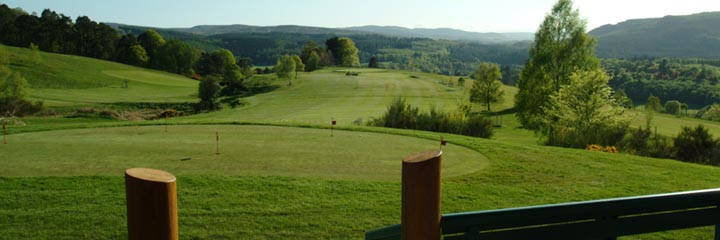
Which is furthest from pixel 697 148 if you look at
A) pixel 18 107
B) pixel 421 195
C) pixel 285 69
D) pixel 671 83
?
pixel 671 83

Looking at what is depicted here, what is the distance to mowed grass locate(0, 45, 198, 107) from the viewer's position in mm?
55656

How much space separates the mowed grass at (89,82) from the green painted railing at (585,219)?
5241 cm

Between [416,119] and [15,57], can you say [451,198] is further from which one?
[15,57]

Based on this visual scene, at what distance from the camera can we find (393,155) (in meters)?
11.4

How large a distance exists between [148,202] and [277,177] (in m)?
7.23

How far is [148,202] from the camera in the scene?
5.62 feet

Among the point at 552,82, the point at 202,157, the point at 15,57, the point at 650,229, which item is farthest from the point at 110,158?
the point at 15,57

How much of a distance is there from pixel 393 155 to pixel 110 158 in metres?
5.91

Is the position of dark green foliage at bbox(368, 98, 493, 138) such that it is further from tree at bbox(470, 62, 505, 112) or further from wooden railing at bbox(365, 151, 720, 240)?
tree at bbox(470, 62, 505, 112)

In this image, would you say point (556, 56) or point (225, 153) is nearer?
point (225, 153)

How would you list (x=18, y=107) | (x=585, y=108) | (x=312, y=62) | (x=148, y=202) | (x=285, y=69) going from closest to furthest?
(x=148, y=202) < (x=585, y=108) < (x=18, y=107) < (x=285, y=69) < (x=312, y=62)

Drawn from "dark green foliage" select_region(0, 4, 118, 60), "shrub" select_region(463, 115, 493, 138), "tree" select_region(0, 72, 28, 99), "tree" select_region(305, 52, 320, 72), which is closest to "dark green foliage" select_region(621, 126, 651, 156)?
"shrub" select_region(463, 115, 493, 138)

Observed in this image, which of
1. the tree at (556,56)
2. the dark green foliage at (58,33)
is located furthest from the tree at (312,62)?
the tree at (556,56)

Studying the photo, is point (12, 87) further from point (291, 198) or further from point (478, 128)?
point (291, 198)
